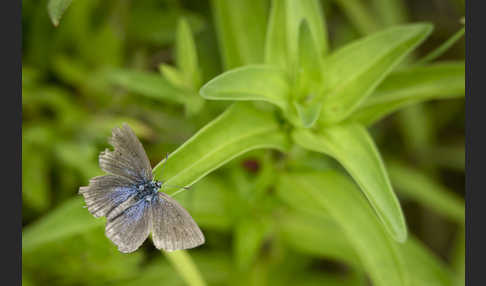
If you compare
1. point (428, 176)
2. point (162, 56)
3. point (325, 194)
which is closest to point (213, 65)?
point (162, 56)

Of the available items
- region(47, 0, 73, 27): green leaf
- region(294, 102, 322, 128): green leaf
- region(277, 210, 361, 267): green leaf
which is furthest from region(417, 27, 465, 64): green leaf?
region(47, 0, 73, 27): green leaf

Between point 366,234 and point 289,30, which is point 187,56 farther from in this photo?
point 366,234

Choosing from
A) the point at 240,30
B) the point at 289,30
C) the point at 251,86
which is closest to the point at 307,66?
the point at 289,30

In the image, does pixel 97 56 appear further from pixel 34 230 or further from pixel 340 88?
pixel 340 88

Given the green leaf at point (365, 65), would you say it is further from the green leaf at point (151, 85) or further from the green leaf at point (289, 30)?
the green leaf at point (151, 85)

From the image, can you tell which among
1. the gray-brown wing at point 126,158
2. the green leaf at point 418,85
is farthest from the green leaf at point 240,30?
the gray-brown wing at point 126,158

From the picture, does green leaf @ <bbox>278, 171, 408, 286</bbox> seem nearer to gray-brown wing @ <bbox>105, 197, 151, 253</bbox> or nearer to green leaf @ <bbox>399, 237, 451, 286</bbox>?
green leaf @ <bbox>399, 237, 451, 286</bbox>
